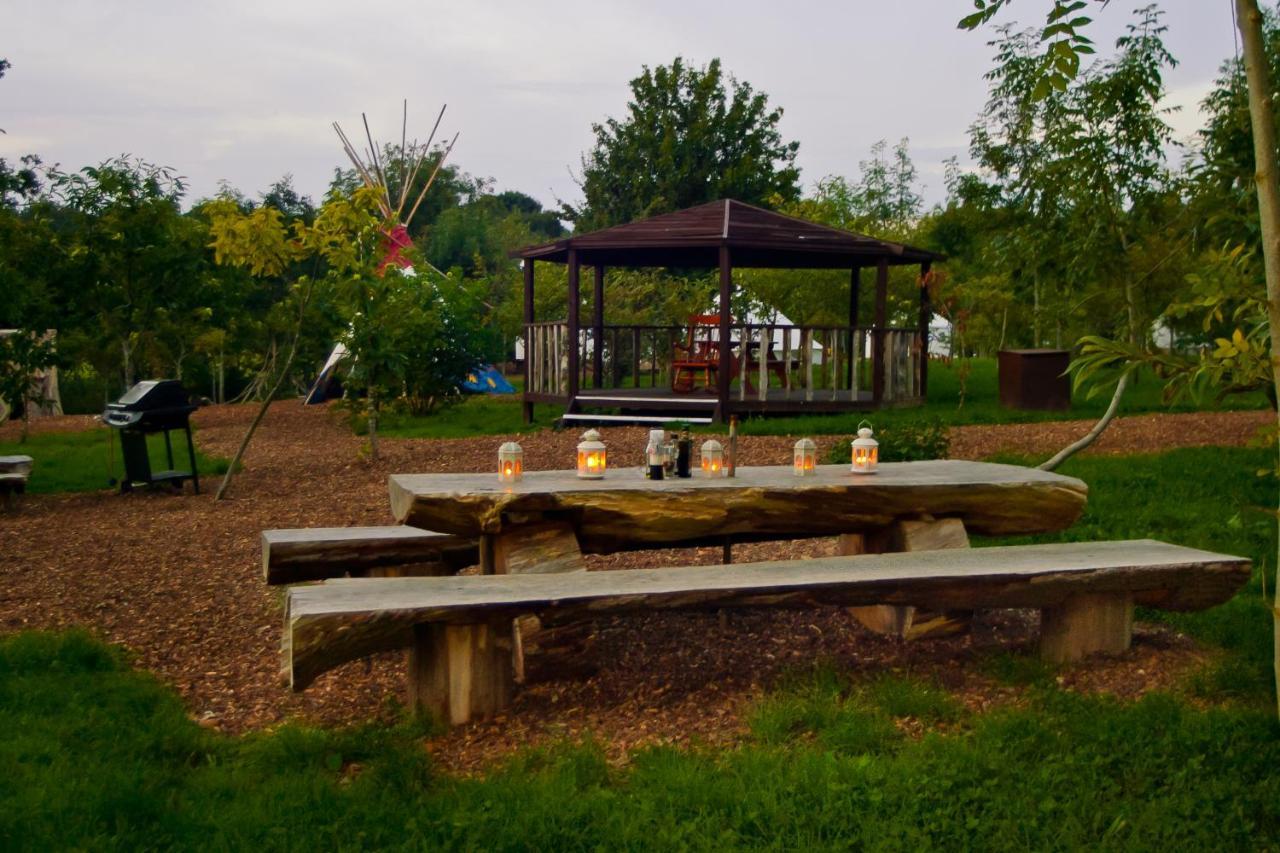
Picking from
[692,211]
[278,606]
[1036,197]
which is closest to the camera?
[278,606]

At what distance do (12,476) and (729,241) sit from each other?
→ 7740mm

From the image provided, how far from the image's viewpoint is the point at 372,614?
149 inches

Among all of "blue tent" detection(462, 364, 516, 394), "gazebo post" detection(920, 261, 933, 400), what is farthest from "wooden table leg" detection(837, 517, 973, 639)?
"blue tent" detection(462, 364, 516, 394)

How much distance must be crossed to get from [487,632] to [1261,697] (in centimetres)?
270

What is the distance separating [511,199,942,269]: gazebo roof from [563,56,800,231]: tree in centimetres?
1752

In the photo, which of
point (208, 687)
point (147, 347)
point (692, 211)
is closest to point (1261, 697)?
point (208, 687)

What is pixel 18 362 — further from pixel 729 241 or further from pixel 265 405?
pixel 729 241

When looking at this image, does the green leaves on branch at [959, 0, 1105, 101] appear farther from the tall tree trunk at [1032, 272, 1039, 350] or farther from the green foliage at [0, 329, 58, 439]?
the green foliage at [0, 329, 58, 439]

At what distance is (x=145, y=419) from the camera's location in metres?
Answer: 9.61

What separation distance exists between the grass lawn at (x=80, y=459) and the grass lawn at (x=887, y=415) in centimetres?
274

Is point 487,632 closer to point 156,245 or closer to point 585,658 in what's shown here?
point 585,658

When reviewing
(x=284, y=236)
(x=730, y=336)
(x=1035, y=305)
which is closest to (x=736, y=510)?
(x=284, y=236)

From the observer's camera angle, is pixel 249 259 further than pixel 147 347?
No

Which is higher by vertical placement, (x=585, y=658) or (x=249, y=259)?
(x=249, y=259)
